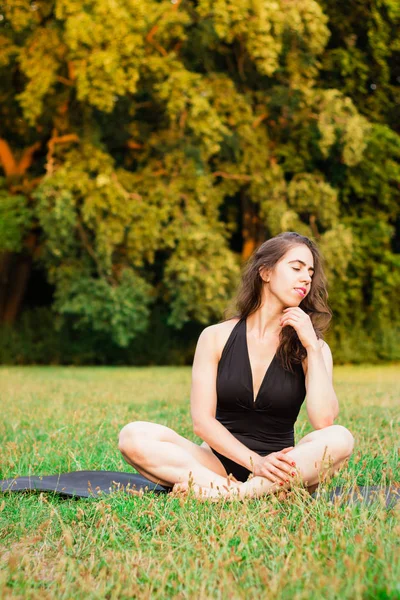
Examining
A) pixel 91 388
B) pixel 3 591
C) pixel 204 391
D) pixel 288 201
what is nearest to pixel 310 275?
pixel 204 391

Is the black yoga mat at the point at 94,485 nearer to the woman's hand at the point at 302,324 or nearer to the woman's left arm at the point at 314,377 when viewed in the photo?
the woman's left arm at the point at 314,377

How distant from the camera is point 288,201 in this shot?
2031 centimetres

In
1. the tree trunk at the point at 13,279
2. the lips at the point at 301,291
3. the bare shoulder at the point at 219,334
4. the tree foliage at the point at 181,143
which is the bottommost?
the tree trunk at the point at 13,279

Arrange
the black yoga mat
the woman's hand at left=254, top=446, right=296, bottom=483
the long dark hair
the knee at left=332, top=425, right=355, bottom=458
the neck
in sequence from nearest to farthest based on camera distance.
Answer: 1. the woman's hand at left=254, top=446, right=296, bottom=483
2. the knee at left=332, top=425, right=355, bottom=458
3. the black yoga mat
4. the long dark hair
5. the neck

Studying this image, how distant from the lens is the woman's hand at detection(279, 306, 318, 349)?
13.7 feet

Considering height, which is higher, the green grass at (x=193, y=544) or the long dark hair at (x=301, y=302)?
the long dark hair at (x=301, y=302)

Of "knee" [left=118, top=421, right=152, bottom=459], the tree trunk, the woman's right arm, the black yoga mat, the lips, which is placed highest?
the lips

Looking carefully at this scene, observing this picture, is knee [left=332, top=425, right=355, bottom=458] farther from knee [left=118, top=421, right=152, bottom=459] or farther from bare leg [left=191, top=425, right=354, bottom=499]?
knee [left=118, top=421, right=152, bottom=459]

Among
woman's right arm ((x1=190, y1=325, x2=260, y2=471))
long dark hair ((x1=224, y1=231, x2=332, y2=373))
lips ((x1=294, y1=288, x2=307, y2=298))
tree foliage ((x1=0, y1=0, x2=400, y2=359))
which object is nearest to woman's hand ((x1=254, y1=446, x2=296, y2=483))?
woman's right arm ((x1=190, y1=325, x2=260, y2=471))

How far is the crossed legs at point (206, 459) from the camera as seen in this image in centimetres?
382

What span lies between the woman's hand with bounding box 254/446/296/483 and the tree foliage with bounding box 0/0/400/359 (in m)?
13.0

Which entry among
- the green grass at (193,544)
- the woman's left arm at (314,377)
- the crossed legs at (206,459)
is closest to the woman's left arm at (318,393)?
the woman's left arm at (314,377)

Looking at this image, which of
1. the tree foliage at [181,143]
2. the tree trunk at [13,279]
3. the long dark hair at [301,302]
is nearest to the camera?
the long dark hair at [301,302]

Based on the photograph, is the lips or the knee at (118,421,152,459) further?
the lips
